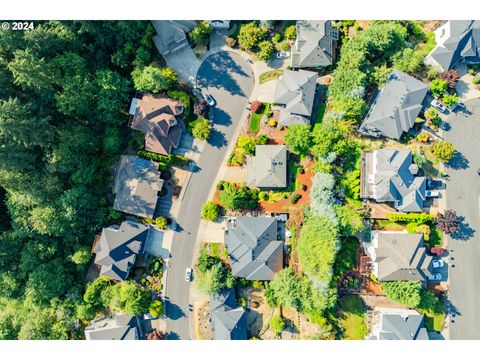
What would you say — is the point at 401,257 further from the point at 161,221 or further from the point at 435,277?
the point at 161,221

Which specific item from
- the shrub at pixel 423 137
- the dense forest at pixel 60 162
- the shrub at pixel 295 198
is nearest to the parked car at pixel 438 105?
the shrub at pixel 423 137

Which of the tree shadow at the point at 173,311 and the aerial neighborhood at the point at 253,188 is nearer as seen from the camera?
the aerial neighborhood at the point at 253,188

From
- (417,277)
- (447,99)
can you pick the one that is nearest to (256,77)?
(447,99)

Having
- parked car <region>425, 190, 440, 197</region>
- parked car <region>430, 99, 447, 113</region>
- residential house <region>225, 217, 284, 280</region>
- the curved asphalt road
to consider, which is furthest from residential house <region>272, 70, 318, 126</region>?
parked car <region>425, 190, 440, 197</region>

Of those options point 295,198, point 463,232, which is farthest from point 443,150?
point 295,198

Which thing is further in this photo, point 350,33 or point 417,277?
point 350,33

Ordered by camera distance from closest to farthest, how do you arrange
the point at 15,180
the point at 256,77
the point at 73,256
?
the point at 15,180, the point at 73,256, the point at 256,77

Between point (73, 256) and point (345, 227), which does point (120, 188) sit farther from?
point (345, 227)

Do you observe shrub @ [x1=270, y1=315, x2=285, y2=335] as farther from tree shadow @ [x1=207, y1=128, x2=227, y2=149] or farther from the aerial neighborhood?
tree shadow @ [x1=207, y1=128, x2=227, y2=149]

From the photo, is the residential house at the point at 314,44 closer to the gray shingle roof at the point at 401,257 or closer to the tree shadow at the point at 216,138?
the tree shadow at the point at 216,138
